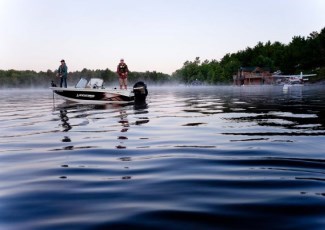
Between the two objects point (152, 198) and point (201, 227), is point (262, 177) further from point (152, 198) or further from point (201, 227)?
point (201, 227)

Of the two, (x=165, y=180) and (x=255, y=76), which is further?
(x=255, y=76)

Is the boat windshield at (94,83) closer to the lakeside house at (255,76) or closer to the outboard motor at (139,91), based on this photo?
the outboard motor at (139,91)

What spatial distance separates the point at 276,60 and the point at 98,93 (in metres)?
120

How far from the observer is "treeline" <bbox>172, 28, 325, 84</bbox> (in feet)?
338

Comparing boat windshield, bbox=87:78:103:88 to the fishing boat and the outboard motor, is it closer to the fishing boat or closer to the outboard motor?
the fishing boat

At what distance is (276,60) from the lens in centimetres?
12950

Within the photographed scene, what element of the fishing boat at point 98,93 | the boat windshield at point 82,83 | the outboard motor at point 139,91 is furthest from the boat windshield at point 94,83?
the outboard motor at point 139,91

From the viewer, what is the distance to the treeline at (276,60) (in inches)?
4055

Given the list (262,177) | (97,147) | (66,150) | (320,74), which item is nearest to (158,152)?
(97,147)

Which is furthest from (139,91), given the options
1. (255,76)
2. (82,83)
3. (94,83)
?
(255,76)

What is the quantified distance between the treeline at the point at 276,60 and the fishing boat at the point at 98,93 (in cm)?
8000

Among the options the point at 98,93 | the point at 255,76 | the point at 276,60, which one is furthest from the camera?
the point at 276,60

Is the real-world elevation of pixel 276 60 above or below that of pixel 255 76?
above

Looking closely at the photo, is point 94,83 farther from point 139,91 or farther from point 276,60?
point 276,60
